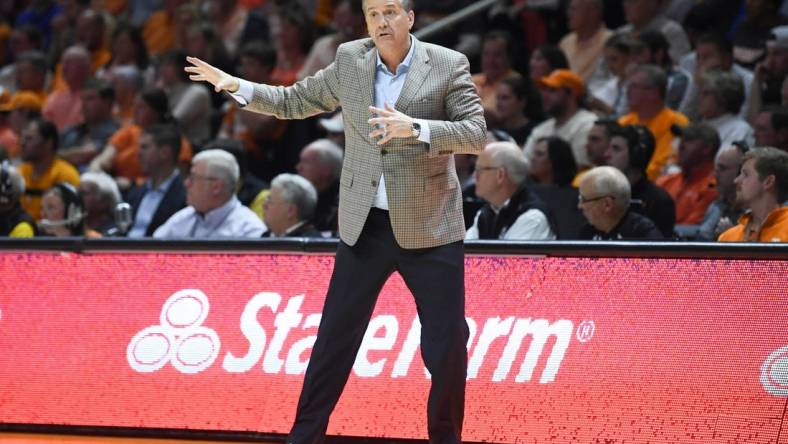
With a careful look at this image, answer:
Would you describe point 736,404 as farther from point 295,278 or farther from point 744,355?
point 295,278

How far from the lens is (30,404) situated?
6000mm

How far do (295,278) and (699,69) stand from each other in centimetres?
444

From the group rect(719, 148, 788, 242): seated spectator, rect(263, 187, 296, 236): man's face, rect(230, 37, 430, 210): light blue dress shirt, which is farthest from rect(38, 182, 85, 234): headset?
rect(719, 148, 788, 242): seated spectator

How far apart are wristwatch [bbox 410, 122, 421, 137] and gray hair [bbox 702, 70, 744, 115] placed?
4575 mm

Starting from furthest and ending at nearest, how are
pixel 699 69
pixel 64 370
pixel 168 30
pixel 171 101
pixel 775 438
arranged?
pixel 168 30 → pixel 171 101 → pixel 699 69 → pixel 64 370 → pixel 775 438

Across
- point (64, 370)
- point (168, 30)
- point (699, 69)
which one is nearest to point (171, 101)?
point (168, 30)

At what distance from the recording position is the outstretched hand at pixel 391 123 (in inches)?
166

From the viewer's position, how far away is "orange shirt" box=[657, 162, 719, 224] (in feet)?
26.3

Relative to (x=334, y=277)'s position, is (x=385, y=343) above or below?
below

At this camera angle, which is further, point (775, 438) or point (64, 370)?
point (64, 370)

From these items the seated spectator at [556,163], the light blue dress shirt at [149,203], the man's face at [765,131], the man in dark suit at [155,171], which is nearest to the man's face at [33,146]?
the man in dark suit at [155,171]

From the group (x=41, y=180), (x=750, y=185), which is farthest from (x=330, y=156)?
(x=750, y=185)

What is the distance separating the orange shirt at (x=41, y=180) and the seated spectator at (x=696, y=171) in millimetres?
4394

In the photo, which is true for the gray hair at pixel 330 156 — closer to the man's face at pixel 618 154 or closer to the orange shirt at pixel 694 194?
the man's face at pixel 618 154
